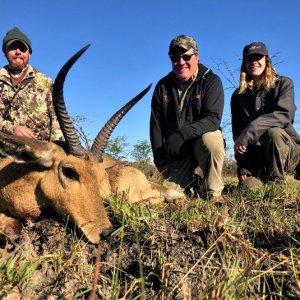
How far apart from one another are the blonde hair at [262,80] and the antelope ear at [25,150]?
3775 mm

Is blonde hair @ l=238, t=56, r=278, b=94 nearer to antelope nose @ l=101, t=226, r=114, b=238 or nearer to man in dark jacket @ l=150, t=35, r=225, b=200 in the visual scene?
man in dark jacket @ l=150, t=35, r=225, b=200

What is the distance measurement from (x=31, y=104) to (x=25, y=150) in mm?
3361

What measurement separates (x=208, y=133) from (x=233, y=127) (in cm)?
132

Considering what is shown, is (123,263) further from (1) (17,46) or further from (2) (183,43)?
(1) (17,46)

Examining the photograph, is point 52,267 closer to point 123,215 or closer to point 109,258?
point 109,258

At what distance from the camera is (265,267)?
9.20 feet

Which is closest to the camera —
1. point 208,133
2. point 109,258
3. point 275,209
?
point 109,258

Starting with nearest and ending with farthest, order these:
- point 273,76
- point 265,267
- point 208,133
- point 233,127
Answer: point 265,267 < point 208,133 < point 273,76 < point 233,127

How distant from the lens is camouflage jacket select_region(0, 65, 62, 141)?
7.07m

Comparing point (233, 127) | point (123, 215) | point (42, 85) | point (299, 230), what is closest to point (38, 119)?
point (42, 85)

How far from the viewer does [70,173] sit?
420 cm

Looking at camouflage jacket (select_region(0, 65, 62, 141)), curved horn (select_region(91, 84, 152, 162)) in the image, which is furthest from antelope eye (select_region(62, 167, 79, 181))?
camouflage jacket (select_region(0, 65, 62, 141))

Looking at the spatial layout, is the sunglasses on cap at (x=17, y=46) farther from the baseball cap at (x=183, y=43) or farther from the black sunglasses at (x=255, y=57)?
the black sunglasses at (x=255, y=57)

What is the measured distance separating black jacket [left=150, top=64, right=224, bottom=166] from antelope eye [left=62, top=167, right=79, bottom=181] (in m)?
2.37
